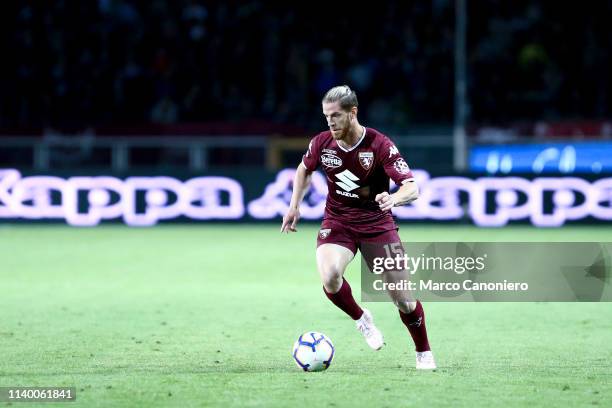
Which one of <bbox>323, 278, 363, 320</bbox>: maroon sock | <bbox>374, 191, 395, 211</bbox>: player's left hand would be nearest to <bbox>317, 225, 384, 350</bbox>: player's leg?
<bbox>323, 278, 363, 320</bbox>: maroon sock

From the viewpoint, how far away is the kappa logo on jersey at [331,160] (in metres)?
8.23

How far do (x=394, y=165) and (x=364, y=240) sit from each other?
2.19ft

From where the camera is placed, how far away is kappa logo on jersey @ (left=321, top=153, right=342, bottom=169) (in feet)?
27.0

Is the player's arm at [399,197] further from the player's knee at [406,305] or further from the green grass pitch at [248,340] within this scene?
the green grass pitch at [248,340]

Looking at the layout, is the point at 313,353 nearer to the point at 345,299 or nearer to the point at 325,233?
the point at 345,299

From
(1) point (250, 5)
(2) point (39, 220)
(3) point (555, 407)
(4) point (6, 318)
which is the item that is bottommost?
(2) point (39, 220)

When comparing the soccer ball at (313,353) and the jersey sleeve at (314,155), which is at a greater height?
the jersey sleeve at (314,155)

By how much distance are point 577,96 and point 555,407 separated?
64.7ft

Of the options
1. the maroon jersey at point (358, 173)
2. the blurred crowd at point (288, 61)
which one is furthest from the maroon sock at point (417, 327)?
the blurred crowd at point (288, 61)

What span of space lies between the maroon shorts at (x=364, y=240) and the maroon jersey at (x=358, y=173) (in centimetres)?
4

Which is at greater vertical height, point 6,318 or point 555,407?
point 555,407

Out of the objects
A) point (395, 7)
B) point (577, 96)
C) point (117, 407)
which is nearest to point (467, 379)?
point (117, 407)

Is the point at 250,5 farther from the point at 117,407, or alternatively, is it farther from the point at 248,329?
the point at 117,407

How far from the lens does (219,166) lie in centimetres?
2391
